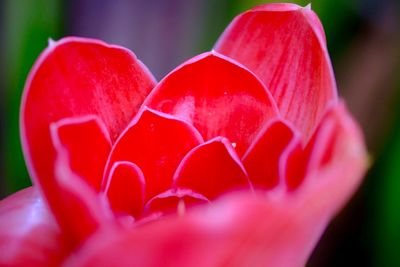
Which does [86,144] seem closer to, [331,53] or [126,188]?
[126,188]

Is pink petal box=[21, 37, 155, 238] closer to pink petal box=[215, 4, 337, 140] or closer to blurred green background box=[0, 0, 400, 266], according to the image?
pink petal box=[215, 4, 337, 140]

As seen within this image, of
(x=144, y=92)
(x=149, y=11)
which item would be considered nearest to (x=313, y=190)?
(x=144, y=92)

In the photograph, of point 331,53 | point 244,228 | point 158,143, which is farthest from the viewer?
point 331,53

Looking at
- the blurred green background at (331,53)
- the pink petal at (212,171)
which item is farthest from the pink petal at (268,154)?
the blurred green background at (331,53)

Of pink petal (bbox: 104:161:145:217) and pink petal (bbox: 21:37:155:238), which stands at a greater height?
pink petal (bbox: 21:37:155:238)

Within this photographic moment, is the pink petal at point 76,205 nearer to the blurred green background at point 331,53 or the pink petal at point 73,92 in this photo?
the pink petal at point 73,92

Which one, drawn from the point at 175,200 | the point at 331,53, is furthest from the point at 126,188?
the point at 331,53

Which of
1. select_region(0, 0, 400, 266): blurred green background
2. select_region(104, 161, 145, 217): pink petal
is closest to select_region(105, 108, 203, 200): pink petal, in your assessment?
select_region(104, 161, 145, 217): pink petal
